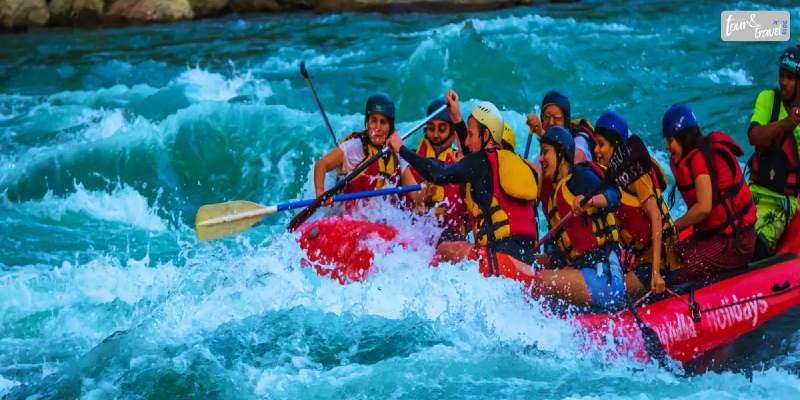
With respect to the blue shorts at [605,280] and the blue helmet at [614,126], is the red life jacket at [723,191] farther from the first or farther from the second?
the blue shorts at [605,280]

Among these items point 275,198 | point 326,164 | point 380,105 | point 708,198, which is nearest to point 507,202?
point 708,198

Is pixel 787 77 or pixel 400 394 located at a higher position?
pixel 787 77

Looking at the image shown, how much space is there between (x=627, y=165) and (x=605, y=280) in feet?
2.22

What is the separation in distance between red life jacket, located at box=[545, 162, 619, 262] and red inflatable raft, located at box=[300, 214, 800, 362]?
15.2 inches

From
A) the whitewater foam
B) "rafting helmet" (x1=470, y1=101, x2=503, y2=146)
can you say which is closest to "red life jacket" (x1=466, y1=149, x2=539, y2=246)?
"rafting helmet" (x1=470, y1=101, x2=503, y2=146)

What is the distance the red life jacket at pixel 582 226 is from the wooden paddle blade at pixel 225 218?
207 cm

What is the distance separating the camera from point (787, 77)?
19.5 ft

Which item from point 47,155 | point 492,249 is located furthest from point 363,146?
point 47,155

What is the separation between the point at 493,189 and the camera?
5.48 meters

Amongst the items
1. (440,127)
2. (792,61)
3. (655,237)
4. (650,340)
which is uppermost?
(792,61)

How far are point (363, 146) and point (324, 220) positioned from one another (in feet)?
2.15

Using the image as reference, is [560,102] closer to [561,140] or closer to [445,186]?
[445,186]

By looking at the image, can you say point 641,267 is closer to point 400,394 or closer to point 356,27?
point 400,394

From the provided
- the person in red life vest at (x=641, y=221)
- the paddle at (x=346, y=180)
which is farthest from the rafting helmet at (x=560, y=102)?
the person in red life vest at (x=641, y=221)
